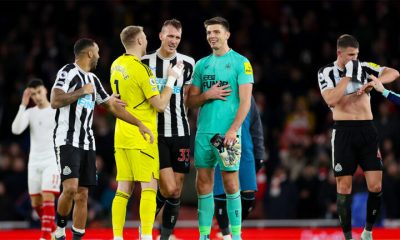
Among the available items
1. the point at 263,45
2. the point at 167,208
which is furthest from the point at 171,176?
the point at 263,45

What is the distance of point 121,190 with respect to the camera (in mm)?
9867

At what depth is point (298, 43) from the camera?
19.2 meters

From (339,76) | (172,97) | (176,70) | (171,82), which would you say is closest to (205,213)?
(172,97)

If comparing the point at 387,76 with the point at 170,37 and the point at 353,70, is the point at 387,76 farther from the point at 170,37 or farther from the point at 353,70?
the point at 170,37

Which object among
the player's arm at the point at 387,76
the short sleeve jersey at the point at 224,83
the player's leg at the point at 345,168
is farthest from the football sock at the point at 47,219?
the player's arm at the point at 387,76

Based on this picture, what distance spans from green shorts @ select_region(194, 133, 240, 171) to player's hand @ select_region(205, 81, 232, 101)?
0.42 m

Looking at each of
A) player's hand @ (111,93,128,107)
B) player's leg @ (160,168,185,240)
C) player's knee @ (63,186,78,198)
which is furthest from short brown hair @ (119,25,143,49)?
player's knee @ (63,186,78,198)

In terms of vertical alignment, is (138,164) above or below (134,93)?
below

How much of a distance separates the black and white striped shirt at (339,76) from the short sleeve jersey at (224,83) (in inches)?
44.2

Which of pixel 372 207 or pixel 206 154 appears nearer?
pixel 206 154

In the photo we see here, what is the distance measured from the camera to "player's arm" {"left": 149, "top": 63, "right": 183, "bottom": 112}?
969cm

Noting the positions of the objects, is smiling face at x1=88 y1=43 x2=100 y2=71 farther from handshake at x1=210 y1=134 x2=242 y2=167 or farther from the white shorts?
the white shorts

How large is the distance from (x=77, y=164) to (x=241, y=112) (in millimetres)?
1931

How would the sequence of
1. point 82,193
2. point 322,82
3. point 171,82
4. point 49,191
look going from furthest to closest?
point 49,191 → point 322,82 → point 82,193 → point 171,82
